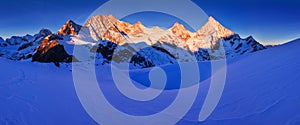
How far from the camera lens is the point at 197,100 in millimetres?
11102

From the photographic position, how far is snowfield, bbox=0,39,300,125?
7.30 m

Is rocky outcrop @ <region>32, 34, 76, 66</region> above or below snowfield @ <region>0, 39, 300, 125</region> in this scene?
above

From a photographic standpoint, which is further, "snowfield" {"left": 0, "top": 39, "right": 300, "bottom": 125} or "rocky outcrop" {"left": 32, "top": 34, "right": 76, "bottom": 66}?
"rocky outcrop" {"left": 32, "top": 34, "right": 76, "bottom": 66}

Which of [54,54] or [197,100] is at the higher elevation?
[54,54]

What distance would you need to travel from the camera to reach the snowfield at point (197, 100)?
730 centimetres

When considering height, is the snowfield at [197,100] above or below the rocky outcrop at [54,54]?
below

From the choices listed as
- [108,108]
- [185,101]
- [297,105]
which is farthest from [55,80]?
[297,105]

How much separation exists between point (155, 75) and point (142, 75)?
1.64m

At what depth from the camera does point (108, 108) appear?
948cm

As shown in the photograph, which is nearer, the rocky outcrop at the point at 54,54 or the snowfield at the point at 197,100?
the snowfield at the point at 197,100

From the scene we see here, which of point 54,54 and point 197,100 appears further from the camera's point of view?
point 54,54

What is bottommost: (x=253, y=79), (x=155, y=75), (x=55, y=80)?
(x=253, y=79)

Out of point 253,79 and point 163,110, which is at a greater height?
point 253,79

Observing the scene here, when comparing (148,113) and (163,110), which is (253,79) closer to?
(163,110)
